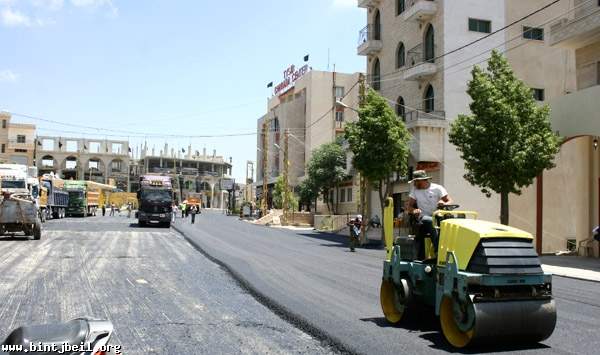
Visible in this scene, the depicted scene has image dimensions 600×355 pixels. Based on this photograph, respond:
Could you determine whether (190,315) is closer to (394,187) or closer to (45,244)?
(45,244)

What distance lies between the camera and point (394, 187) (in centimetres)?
3694

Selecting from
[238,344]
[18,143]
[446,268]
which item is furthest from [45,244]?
[18,143]

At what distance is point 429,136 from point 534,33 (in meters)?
8.96

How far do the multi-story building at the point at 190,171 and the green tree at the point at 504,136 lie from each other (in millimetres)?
113184

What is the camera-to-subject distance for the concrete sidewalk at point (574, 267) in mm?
17109

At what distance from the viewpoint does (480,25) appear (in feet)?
107

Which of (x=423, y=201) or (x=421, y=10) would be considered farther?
(x=421, y=10)

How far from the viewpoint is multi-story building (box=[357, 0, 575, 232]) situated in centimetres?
3148

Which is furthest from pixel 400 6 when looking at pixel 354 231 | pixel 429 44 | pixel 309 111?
pixel 309 111

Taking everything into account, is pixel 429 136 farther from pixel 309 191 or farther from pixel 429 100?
pixel 309 191

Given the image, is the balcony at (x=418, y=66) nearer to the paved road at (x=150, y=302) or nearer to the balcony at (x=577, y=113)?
the balcony at (x=577, y=113)

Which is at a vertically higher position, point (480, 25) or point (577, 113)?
point (480, 25)

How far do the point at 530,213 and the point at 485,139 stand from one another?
1081 cm

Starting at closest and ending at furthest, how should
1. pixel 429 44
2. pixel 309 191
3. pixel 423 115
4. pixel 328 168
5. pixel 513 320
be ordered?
pixel 513 320
pixel 423 115
pixel 429 44
pixel 328 168
pixel 309 191
